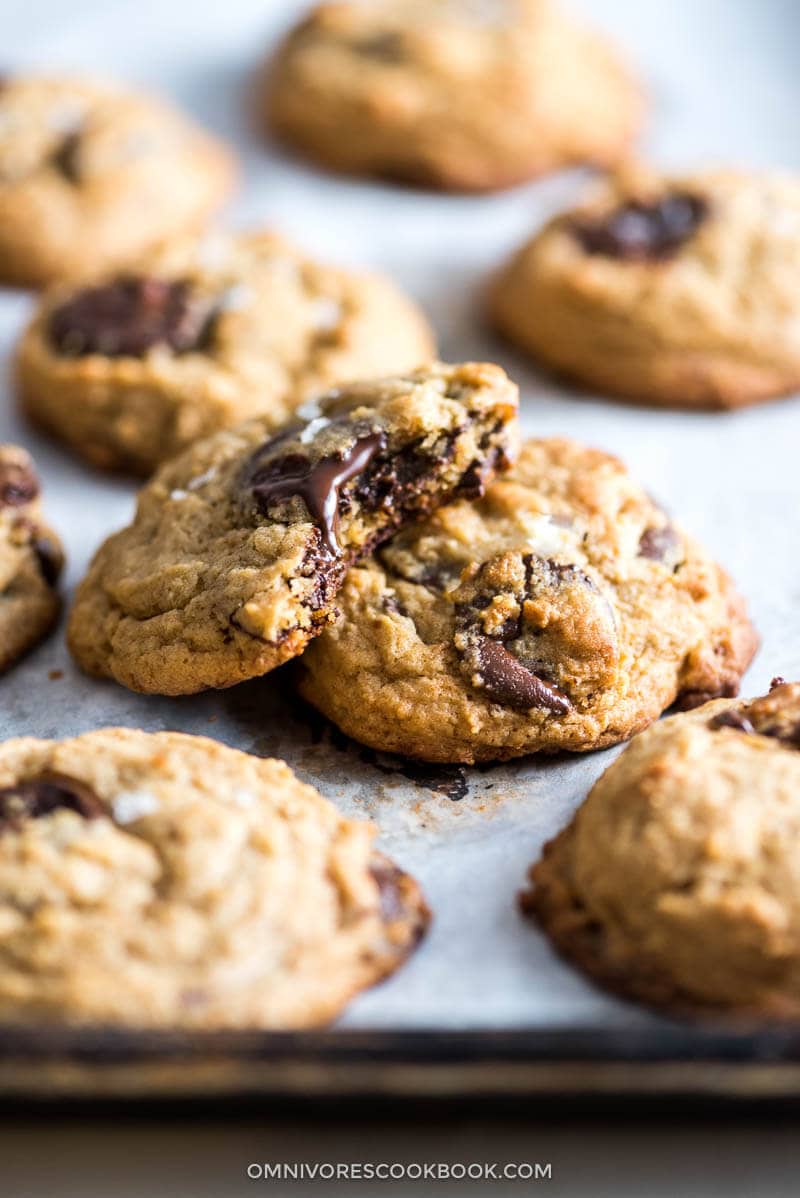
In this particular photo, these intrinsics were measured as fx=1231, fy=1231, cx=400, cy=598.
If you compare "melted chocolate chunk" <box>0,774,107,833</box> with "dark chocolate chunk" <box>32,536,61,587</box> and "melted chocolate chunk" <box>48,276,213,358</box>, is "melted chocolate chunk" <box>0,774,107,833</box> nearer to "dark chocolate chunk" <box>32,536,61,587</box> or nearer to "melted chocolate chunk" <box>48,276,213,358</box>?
"dark chocolate chunk" <box>32,536,61,587</box>

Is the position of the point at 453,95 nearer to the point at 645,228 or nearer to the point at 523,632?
the point at 645,228

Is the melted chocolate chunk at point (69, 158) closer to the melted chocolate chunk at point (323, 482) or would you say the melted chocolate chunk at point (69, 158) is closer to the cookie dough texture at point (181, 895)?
the melted chocolate chunk at point (323, 482)

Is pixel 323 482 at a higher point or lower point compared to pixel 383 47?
lower

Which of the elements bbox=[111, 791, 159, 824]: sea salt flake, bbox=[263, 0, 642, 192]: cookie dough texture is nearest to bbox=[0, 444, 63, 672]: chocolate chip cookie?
bbox=[111, 791, 159, 824]: sea salt flake

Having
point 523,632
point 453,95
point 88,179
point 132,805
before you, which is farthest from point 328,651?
point 453,95

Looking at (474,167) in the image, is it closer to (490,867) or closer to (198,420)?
(198,420)
